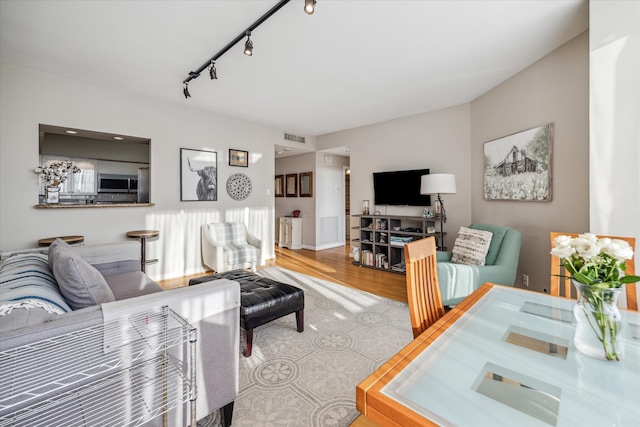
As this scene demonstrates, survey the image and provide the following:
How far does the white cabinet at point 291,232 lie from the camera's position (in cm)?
678

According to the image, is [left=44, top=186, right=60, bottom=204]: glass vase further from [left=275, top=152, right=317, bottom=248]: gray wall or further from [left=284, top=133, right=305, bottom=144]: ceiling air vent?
[left=275, top=152, right=317, bottom=248]: gray wall

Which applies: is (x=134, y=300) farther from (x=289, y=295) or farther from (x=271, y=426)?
(x=289, y=295)

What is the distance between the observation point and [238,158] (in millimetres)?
4977

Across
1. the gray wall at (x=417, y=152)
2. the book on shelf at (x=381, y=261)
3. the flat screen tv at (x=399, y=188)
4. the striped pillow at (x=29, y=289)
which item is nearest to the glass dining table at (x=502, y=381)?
the striped pillow at (x=29, y=289)

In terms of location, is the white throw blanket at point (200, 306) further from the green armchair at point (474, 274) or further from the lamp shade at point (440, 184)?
the lamp shade at point (440, 184)

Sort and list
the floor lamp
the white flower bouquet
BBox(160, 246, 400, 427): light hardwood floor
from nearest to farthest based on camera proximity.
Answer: the white flower bouquet
the floor lamp
BBox(160, 246, 400, 427): light hardwood floor

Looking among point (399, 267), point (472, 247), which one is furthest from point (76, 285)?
point (399, 267)

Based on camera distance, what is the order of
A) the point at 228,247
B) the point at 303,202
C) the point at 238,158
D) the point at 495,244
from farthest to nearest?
the point at 303,202, the point at 238,158, the point at 228,247, the point at 495,244

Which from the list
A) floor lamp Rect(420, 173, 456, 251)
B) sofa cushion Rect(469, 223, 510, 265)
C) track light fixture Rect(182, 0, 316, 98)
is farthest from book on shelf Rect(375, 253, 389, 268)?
track light fixture Rect(182, 0, 316, 98)

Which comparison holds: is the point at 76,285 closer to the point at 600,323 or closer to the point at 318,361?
the point at 318,361

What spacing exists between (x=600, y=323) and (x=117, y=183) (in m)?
7.05

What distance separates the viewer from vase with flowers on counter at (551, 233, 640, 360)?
0.86 metres

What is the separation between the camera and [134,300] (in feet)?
4.09

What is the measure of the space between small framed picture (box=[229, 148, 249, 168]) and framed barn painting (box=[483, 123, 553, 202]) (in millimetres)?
3836
